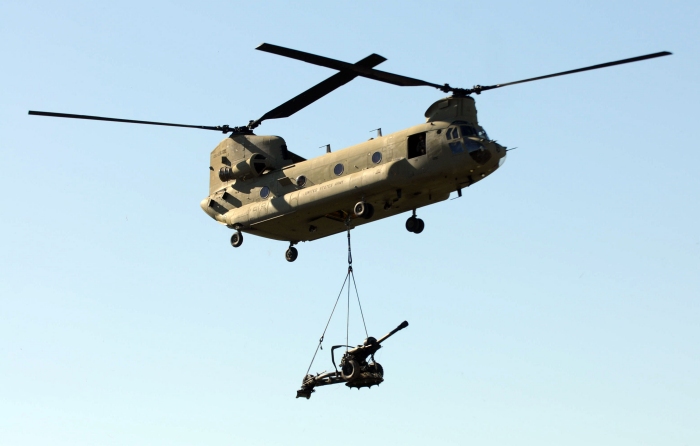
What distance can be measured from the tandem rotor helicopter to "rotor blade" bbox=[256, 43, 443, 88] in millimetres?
30

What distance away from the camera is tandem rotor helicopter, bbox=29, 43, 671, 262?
40.2 m

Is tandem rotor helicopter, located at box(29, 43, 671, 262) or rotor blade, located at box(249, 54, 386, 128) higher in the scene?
rotor blade, located at box(249, 54, 386, 128)

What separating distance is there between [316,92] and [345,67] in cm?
354

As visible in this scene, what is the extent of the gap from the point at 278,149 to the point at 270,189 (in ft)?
6.95

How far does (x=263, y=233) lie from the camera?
4556 cm

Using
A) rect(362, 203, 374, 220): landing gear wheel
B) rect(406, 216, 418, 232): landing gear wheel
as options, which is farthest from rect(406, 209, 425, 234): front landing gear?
rect(362, 203, 374, 220): landing gear wheel

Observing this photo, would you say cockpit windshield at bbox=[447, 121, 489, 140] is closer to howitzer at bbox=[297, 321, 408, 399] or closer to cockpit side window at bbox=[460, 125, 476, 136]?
cockpit side window at bbox=[460, 125, 476, 136]

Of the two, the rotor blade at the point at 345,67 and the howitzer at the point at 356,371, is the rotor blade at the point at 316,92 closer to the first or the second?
the rotor blade at the point at 345,67

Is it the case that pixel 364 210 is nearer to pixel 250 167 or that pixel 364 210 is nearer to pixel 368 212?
pixel 368 212

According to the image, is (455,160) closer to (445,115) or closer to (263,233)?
(445,115)

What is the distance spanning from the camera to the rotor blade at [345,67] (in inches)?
1548

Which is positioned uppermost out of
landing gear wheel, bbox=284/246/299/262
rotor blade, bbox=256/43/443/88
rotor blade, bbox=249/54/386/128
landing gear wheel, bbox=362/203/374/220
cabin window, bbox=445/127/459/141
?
rotor blade, bbox=249/54/386/128

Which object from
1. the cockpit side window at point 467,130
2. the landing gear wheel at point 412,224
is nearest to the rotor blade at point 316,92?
the cockpit side window at point 467,130

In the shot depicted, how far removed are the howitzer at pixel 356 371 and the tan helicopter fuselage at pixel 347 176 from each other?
14.9 ft
